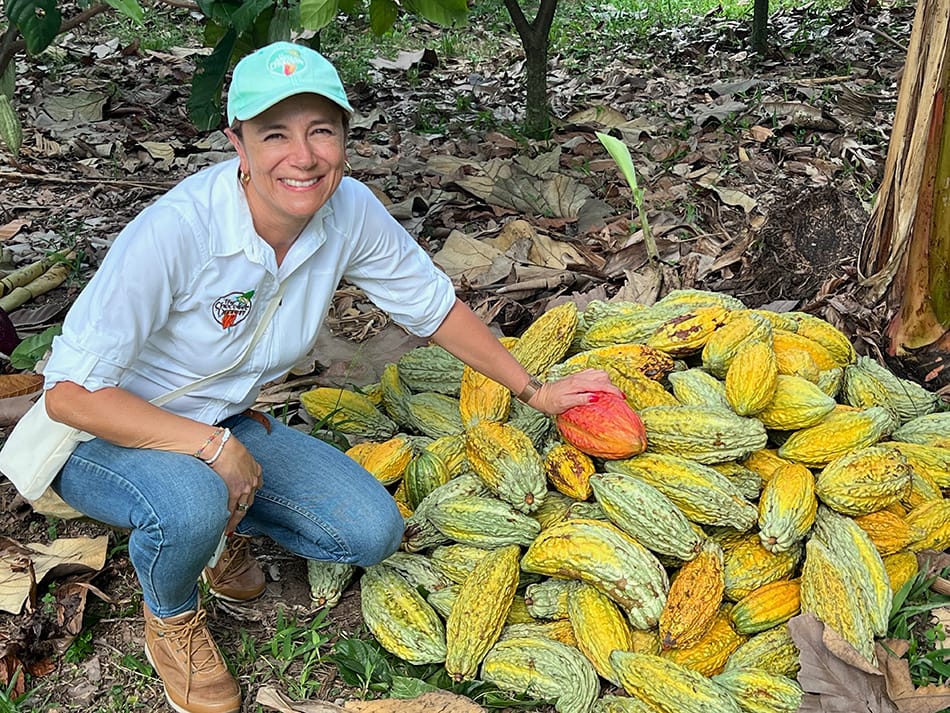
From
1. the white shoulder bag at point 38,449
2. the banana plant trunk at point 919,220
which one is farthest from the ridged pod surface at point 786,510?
the white shoulder bag at point 38,449

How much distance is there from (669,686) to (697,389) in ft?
3.03


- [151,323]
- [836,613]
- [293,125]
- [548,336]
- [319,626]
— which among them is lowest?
[319,626]

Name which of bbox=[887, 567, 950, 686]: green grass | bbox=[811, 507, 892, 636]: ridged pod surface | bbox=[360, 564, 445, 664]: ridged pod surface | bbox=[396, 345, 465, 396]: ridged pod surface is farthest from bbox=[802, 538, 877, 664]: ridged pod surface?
bbox=[396, 345, 465, 396]: ridged pod surface

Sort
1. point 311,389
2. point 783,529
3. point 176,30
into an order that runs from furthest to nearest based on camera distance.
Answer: point 176,30, point 311,389, point 783,529

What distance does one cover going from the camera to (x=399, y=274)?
2.63 meters

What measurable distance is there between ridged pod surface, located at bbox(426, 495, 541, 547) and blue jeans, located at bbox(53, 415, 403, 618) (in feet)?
0.53

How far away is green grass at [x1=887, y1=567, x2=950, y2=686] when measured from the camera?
226cm

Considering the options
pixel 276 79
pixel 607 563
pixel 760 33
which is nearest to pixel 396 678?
pixel 607 563

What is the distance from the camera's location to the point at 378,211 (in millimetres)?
2568

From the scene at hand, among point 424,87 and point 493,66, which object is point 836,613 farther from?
point 493,66

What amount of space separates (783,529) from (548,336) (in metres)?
1.02

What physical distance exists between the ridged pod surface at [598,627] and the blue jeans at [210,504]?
505mm

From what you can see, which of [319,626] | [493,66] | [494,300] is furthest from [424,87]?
[319,626]

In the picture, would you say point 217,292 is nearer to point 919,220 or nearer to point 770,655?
point 770,655
